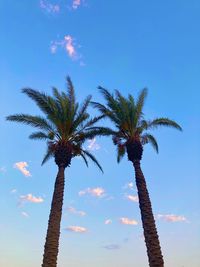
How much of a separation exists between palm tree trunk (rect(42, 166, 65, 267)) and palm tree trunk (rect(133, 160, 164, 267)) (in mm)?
5398

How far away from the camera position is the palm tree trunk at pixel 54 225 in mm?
21578

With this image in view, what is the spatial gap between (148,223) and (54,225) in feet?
20.1

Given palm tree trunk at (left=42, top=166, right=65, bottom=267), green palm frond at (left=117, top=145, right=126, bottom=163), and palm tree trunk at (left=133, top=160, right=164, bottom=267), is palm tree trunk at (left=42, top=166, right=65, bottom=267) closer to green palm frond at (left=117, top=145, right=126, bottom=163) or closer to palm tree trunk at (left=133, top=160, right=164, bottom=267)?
green palm frond at (left=117, top=145, right=126, bottom=163)

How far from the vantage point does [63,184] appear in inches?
977

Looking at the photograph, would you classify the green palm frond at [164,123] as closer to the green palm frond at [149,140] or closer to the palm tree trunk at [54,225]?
the green palm frond at [149,140]

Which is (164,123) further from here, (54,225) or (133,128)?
(54,225)

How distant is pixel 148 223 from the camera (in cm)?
2353

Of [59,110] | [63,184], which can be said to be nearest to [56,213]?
[63,184]

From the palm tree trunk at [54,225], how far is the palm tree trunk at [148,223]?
17.7 ft

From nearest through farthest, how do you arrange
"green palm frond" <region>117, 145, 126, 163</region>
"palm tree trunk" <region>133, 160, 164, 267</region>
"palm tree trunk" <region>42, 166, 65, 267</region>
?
1. "palm tree trunk" <region>42, 166, 65, 267</region>
2. "palm tree trunk" <region>133, 160, 164, 267</region>
3. "green palm frond" <region>117, 145, 126, 163</region>

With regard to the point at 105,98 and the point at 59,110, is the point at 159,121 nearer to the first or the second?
the point at 105,98

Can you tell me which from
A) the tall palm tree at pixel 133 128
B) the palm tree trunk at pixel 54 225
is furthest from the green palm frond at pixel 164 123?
the palm tree trunk at pixel 54 225

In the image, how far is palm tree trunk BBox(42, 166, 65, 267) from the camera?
21578 millimetres

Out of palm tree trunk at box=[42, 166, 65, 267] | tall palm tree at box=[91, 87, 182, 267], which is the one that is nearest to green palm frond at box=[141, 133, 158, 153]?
tall palm tree at box=[91, 87, 182, 267]
